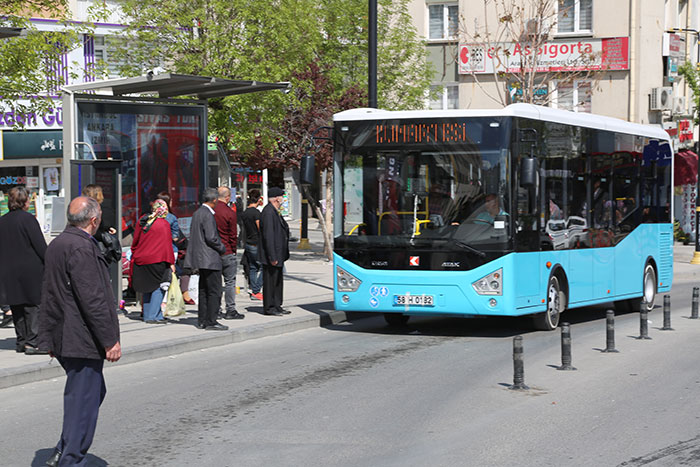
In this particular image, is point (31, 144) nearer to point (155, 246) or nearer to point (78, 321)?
point (155, 246)

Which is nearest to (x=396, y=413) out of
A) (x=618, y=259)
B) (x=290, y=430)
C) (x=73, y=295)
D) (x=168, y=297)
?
(x=290, y=430)

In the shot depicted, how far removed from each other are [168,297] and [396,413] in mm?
6940

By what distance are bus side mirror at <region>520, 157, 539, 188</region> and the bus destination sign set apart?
900mm

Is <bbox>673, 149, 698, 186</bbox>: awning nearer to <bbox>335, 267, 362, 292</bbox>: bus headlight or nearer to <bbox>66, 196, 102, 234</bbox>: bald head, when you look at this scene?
<bbox>335, 267, 362, 292</bbox>: bus headlight

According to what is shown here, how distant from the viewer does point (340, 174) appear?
1409 centimetres

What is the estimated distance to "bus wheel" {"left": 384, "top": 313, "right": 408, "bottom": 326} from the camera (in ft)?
49.4

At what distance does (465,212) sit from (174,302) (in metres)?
4.37

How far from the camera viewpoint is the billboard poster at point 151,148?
50.3 feet

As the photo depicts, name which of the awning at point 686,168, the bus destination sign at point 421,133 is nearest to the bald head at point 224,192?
the bus destination sign at point 421,133

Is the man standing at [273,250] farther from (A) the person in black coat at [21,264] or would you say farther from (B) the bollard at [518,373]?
(B) the bollard at [518,373]

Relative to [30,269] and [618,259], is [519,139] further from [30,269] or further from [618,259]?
[30,269]

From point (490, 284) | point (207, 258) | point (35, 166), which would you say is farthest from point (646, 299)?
point (35, 166)

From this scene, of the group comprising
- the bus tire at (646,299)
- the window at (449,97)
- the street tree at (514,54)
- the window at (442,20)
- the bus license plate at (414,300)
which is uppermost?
the window at (442,20)

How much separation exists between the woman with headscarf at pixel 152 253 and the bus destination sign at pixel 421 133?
305 cm
